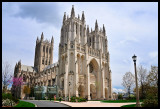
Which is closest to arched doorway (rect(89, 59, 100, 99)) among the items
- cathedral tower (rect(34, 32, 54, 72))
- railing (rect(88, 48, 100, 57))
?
railing (rect(88, 48, 100, 57))

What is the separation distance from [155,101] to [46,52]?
88.2 meters

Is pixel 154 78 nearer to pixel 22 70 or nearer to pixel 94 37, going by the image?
pixel 94 37

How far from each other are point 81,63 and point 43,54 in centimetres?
5092

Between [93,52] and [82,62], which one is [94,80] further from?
[93,52]

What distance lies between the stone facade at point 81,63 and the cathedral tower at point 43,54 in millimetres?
22691

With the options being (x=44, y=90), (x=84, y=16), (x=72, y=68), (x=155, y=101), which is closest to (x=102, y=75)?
(x=72, y=68)

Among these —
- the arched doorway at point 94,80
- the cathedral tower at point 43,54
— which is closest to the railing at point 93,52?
the arched doorway at point 94,80

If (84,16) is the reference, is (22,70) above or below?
below

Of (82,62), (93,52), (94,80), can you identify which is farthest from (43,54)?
(94,80)

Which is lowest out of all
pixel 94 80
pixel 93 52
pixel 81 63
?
pixel 94 80

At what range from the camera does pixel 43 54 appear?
305ft

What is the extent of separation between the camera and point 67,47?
46.6 m

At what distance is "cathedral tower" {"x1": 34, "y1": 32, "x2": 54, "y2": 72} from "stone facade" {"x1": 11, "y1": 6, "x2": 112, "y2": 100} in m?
22.7

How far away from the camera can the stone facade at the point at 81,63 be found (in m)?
43.8
